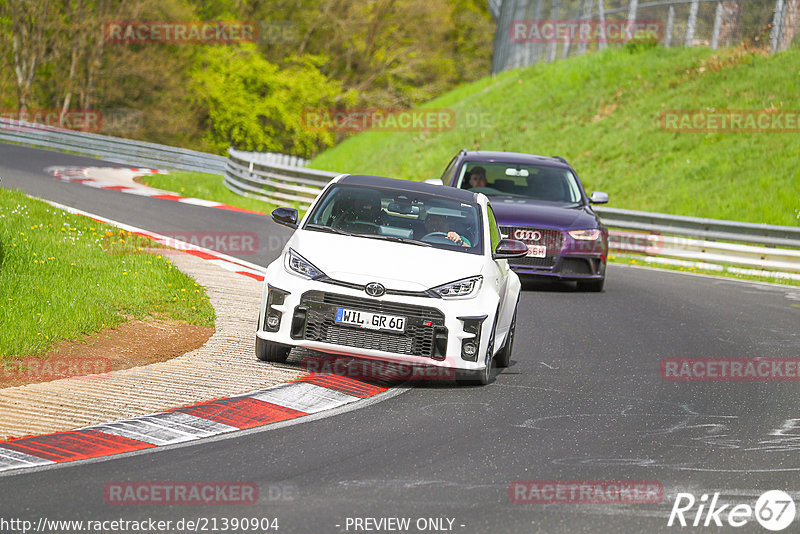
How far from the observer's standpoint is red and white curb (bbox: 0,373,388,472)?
19.9 feet

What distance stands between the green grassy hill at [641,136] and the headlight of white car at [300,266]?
17.4m

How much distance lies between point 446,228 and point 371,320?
150cm

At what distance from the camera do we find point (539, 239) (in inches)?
566

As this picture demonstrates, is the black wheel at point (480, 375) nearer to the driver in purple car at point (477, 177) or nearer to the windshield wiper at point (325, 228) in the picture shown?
the windshield wiper at point (325, 228)

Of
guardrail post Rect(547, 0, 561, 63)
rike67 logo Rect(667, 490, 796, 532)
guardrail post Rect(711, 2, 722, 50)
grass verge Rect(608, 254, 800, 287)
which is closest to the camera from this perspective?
rike67 logo Rect(667, 490, 796, 532)

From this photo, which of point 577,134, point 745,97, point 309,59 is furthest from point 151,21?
point 745,97

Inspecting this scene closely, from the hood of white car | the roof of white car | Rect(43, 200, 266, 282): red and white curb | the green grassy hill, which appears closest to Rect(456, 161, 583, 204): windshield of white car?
Rect(43, 200, 266, 282): red and white curb

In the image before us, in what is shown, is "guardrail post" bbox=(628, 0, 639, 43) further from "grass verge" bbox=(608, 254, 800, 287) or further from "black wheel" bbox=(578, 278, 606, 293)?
"black wheel" bbox=(578, 278, 606, 293)

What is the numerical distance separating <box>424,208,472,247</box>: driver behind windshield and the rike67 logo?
147 inches

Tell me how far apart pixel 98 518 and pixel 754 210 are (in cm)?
2148

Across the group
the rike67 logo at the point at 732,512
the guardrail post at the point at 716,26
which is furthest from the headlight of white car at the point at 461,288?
the guardrail post at the point at 716,26

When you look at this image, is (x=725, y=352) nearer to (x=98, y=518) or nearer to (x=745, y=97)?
(x=98, y=518)

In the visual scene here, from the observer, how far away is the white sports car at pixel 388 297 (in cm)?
823

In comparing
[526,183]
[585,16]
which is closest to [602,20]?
[585,16]
